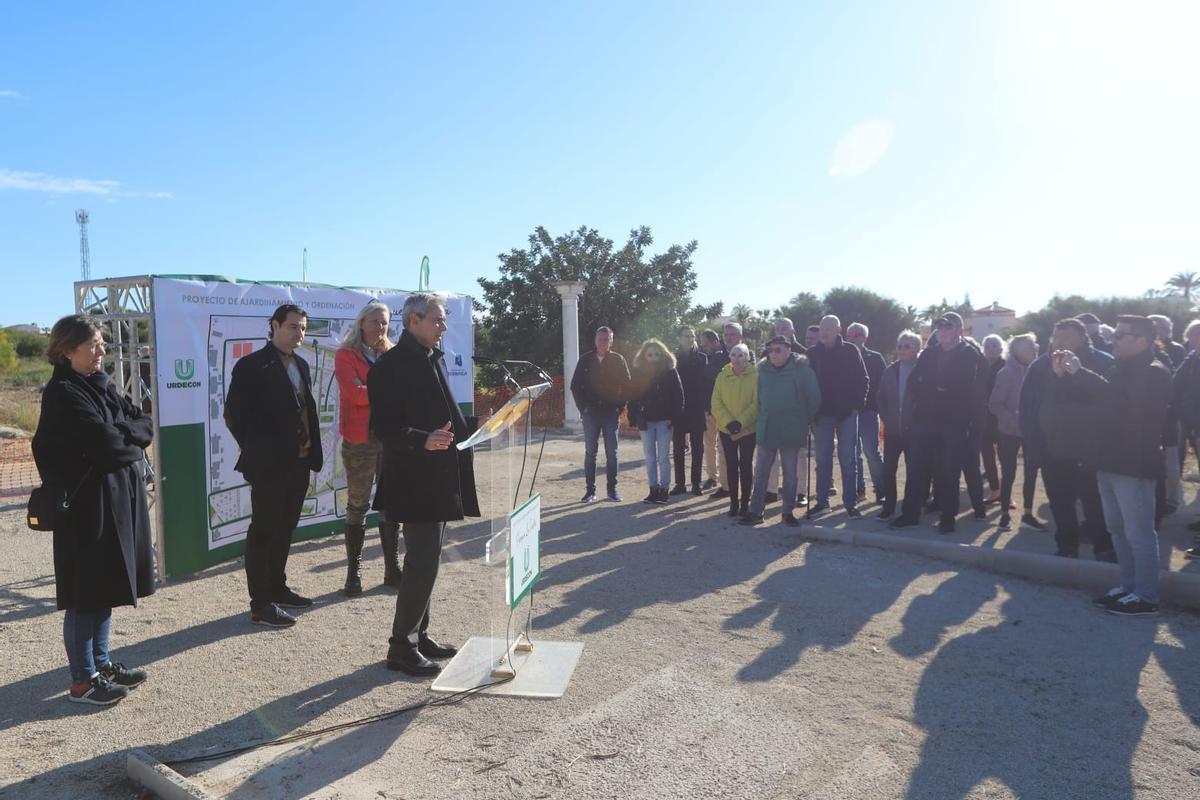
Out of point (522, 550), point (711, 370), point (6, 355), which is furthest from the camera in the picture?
point (6, 355)

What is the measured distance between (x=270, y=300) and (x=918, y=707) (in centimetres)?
585

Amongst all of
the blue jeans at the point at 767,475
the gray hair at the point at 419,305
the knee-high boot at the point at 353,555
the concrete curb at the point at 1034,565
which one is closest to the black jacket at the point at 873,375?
the blue jeans at the point at 767,475

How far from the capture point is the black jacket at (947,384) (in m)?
7.55

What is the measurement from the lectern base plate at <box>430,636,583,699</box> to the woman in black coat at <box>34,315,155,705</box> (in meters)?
1.68

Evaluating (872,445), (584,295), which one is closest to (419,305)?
(872,445)

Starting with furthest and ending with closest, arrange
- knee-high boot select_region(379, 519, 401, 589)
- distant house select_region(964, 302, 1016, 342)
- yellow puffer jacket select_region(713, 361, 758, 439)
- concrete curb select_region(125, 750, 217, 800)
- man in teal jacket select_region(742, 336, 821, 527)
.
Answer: distant house select_region(964, 302, 1016, 342) → yellow puffer jacket select_region(713, 361, 758, 439) → man in teal jacket select_region(742, 336, 821, 527) → knee-high boot select_region(379, 519, 401, 589) → concrete curb select_region(125, 750, 217, 800)

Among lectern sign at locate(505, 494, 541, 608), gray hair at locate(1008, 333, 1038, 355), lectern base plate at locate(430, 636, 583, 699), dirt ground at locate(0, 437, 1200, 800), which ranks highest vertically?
gray hair at locate(1008, 333, 1038, 355)

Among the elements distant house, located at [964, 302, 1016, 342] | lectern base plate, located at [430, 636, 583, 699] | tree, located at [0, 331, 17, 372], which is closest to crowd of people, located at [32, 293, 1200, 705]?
lectern base plate, located at [430, 636, 583, 699]

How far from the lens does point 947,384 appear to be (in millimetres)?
7574

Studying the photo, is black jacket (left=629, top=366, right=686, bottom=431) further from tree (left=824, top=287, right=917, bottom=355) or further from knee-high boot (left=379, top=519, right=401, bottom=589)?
tree (left=824, top=287, right=917, bottom=355)

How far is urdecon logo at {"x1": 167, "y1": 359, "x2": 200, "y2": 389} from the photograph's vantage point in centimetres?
625

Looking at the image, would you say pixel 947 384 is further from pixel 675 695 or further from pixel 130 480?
pixel 130 480

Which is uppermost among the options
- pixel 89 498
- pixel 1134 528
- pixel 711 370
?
pixel 711 370

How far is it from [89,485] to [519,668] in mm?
2360
